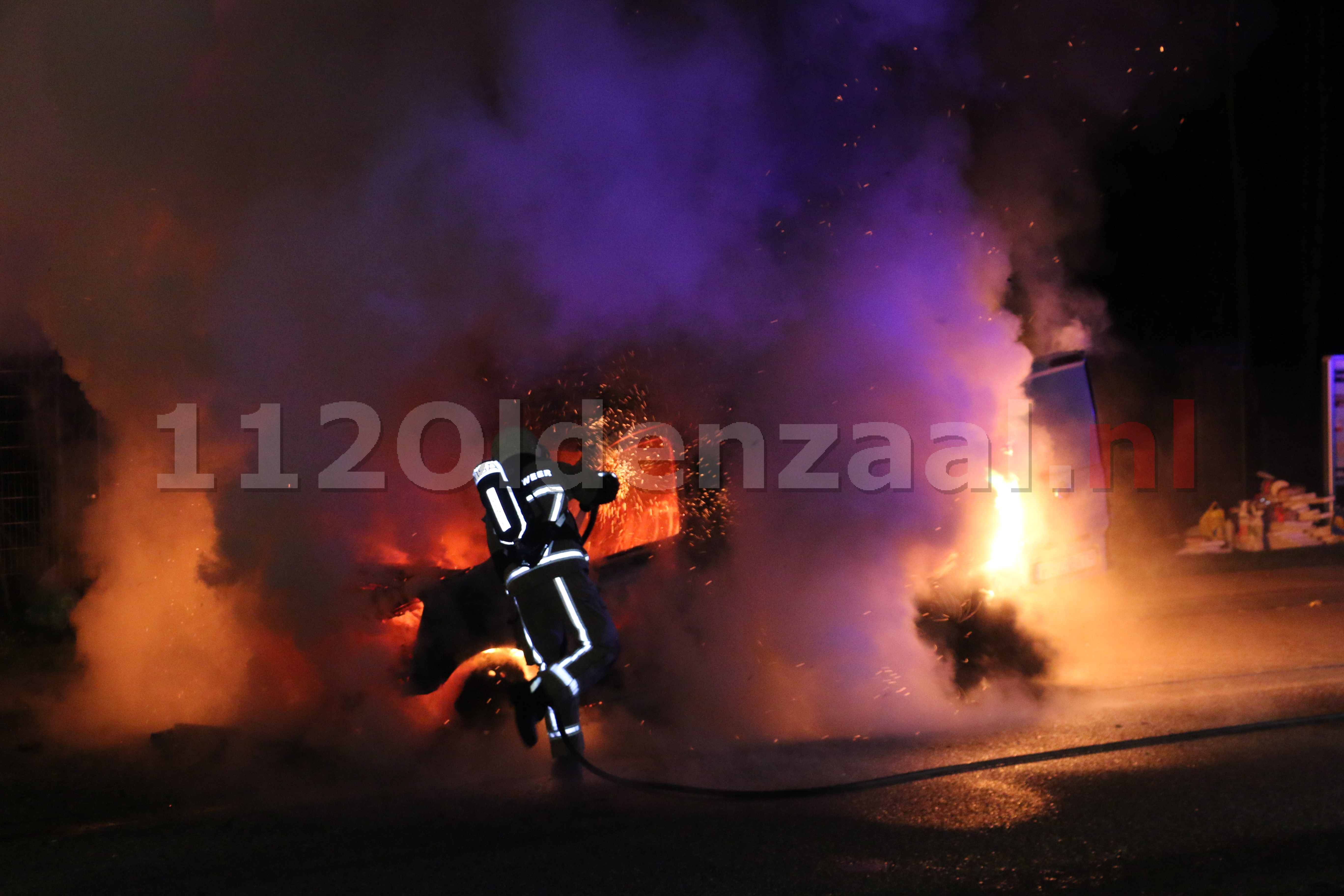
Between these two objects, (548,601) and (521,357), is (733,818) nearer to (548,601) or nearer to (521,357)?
(548,601)

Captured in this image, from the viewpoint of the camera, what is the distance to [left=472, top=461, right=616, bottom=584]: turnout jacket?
180 inches

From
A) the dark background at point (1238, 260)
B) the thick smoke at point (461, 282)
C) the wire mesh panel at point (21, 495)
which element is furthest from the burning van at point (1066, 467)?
the wire mesh panel at point (21, 495)

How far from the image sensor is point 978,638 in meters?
5.82

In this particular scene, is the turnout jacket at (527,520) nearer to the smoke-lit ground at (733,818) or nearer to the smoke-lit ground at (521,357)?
the smoke-lit ground at (521,357)

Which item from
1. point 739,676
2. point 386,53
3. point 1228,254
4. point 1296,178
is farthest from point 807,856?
point 1296,178

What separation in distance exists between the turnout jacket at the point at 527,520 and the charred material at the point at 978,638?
2.26 m

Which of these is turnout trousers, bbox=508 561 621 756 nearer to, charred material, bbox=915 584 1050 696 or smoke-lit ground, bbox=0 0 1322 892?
smoke-lit ground, bbox=0 0 1322 892

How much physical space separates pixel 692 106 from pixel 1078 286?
302 inches

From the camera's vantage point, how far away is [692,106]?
6.77 metres

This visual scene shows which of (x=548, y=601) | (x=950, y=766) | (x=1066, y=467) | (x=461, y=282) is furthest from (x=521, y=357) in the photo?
(x=1066, y=467)

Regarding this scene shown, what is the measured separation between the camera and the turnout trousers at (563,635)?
4.49 metres

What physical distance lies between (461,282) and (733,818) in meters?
3.65

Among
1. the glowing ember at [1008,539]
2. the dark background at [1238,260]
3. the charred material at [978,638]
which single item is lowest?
the charred material at [978,638]

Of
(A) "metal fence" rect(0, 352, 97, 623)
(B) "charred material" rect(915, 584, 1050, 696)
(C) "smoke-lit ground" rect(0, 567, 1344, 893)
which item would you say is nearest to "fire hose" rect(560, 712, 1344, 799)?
(C) "smoke-lit ground" rect(0, 567, 1344, 893)
